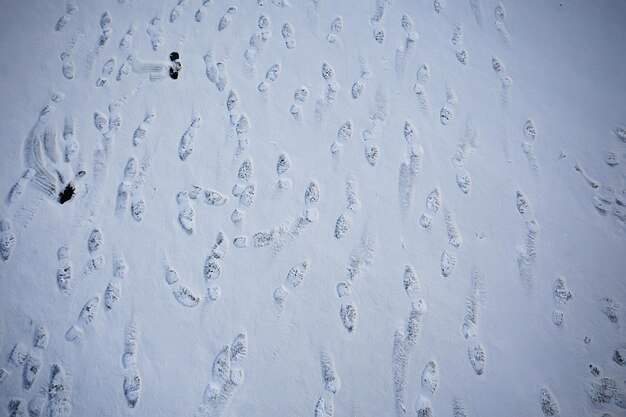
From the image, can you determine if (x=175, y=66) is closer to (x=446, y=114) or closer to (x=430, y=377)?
(x=446, y=114)

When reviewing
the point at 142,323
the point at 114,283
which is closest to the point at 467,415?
the point at 142,323

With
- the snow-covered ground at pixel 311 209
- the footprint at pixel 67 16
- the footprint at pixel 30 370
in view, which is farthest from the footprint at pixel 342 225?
the footprint at pixel 67 16

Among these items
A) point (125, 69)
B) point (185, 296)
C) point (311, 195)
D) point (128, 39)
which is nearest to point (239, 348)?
Answer: point (185, 296)

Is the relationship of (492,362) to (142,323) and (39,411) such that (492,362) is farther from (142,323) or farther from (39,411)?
(39,411)

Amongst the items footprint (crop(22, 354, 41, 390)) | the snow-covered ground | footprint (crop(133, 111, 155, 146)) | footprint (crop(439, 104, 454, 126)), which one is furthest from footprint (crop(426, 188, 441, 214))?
footprint (crop(22, 354, 41, 390))

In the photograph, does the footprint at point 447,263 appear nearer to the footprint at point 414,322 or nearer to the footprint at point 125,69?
the footprint at point 414,322
